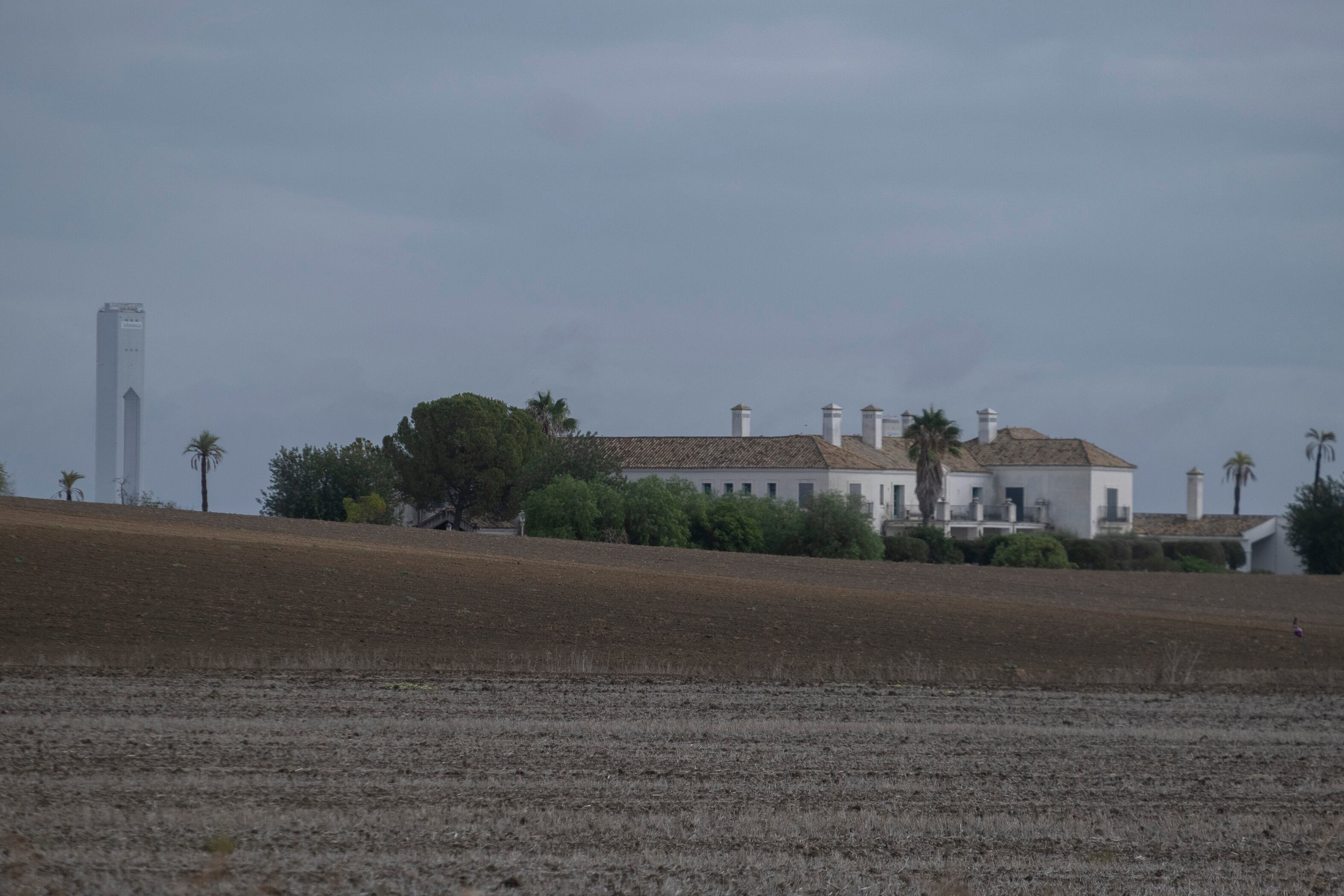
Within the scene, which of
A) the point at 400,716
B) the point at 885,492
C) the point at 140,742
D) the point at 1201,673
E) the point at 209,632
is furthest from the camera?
the point at 885,492

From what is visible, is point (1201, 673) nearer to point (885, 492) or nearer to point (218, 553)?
point (218, 553)

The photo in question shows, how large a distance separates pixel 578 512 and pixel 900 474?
92.0 ft

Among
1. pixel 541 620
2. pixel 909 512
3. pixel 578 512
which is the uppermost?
pixel 909 512

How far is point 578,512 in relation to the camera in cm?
7512

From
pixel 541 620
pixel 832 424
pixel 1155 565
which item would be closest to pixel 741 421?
pixel 832 424

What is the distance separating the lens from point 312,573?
37188mm

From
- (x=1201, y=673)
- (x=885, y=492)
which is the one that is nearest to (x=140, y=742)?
(x=1201, y=673)

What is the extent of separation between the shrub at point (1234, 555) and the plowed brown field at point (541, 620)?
41.0m

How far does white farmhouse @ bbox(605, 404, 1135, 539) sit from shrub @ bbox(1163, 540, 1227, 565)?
14.1 feet

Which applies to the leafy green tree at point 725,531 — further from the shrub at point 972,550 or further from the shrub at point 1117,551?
the shrub at point 1117,551

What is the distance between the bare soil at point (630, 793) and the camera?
1101cm

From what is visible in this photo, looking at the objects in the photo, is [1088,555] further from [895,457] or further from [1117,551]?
[895,457]

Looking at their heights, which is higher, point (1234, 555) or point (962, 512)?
point (962, 512)

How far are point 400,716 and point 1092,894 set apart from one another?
464 inches
